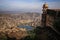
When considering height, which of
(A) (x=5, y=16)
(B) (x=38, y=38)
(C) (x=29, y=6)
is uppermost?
(C) (x=29, y=6)

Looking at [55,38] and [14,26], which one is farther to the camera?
[14,26]

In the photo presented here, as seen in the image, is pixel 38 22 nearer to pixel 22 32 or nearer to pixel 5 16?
pixel 22 32

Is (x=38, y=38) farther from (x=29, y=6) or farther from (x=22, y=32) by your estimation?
(x=29, y=6)

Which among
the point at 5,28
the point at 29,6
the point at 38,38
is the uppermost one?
the point at 29,6

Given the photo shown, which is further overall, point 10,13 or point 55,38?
point 10,13

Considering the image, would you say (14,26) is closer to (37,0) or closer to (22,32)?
(22,32)

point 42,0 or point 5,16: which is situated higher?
point 42,0

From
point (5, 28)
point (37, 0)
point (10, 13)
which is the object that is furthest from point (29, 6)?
point (5, 28)

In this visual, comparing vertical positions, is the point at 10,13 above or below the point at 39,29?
Answer: above
